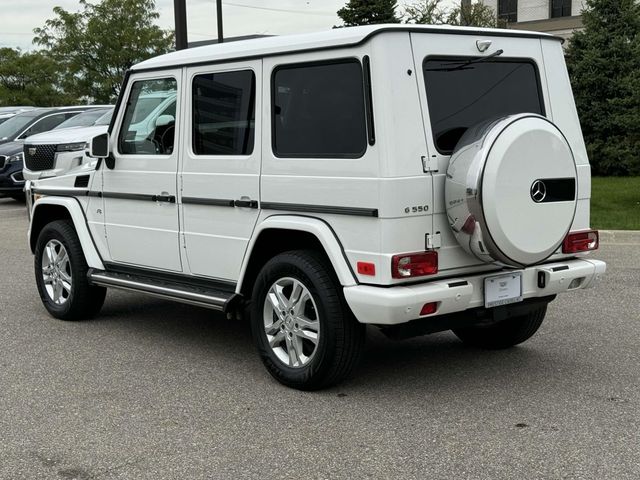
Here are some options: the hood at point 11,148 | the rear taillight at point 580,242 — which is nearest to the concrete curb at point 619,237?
the rear taillight at point 580,242

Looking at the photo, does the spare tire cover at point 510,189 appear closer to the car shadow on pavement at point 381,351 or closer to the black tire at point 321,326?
the black tire at point 321,326

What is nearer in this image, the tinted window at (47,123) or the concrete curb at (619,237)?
the concrete curb at (619,237)

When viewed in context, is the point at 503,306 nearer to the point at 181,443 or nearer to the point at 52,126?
the point at 181,443

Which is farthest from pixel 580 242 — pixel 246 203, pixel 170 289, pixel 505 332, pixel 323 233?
pixel 170 289

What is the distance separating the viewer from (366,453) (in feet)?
13.8

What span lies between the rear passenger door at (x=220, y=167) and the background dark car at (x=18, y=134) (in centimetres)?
1160

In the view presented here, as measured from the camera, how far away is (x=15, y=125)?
1894 centimetres

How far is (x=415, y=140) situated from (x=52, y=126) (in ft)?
49.6

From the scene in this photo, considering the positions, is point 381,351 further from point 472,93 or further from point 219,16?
point 219,16

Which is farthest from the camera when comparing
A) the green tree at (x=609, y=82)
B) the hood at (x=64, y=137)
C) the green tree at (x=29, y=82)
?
the green tree at (x=29, y=82)

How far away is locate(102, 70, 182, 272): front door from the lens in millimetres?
6051

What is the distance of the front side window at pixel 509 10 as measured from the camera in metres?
40.1

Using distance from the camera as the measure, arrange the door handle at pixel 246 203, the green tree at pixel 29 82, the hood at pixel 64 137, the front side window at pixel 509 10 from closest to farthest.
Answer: the door handle at pixel 246 203, the hood at pixel 64 137, the front side window at pixel 509 10, the green tree at pixel 29 82

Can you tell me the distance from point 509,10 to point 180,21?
97.2 feet
